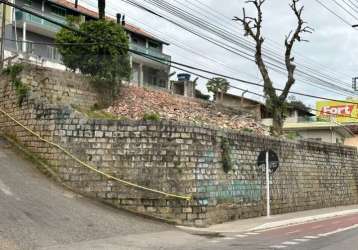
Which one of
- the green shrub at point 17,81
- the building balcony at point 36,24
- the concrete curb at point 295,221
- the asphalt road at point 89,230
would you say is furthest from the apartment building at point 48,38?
the concrete curb at point 295,221

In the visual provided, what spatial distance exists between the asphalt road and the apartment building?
9.98 meters

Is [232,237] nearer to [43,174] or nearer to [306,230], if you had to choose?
[306,230]

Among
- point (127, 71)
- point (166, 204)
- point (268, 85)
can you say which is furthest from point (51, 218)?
point (268, 85)

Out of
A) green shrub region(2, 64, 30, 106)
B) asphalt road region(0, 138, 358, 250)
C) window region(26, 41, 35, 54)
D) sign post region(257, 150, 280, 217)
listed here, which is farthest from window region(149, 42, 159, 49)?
asphalt road region(0, 138, 358, 250)

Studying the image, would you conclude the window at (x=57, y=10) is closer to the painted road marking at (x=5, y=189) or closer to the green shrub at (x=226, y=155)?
the green shrub at (x=226, y=155)

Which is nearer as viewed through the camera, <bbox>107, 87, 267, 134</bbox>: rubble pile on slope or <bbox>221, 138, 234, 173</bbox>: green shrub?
<bbox>221, 138, 234, 173</bbox>: green shrub

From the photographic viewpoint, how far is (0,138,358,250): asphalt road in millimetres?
13266

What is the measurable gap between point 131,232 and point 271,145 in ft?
36.2

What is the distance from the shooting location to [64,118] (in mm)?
20188

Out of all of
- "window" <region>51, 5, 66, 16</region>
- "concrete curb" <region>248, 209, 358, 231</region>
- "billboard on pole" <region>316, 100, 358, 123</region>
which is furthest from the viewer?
"billboard on pole" <region>316, 100, 358, 123</region>

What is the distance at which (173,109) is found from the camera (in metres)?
28.3

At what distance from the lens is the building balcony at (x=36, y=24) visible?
126 feet

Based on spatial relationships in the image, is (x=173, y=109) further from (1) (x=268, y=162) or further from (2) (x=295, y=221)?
(2) (x=295, y=221)

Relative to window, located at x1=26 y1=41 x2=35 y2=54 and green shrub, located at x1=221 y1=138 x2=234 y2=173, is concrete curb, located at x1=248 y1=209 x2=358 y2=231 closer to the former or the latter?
green shrub, located at x1=221 y1=138 x2=234 y2=173
